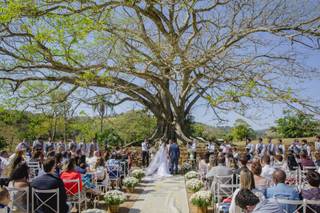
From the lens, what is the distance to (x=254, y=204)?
417 centimetres

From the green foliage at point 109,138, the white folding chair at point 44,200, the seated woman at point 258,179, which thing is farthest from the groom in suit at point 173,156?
the green foliage at point 109,138

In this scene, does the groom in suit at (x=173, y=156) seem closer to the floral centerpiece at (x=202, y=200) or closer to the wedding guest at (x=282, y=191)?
the floral centerpiece at (x=202, y=200)

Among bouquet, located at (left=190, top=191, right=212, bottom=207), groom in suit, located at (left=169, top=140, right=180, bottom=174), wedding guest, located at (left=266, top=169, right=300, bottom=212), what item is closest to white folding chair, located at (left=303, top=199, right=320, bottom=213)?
wedding guest, located at (left=266, top=169, right=300, bottom=212)

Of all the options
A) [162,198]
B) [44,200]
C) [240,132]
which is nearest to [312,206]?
[44,200]

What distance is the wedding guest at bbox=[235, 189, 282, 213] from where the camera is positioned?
3957mm

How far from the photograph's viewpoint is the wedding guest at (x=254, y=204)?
3957mm

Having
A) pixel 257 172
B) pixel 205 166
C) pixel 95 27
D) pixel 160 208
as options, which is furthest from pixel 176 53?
pixel 257 172

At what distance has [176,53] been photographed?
15.1 meters

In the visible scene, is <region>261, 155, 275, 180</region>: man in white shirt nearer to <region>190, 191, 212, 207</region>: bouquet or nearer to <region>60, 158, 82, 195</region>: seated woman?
<region>190, 191, 212, 207</region>: bouquet

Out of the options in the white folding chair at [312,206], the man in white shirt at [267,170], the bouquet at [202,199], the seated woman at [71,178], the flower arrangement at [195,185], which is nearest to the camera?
the white folding chair at [312,206]

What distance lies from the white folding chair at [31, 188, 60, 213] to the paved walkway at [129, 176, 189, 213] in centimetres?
310

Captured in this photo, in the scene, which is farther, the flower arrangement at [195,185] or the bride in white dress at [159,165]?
the bride in white dress at [159,165]

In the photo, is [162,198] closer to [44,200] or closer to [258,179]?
[258,179]

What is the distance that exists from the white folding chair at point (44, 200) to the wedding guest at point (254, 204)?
113 inches
